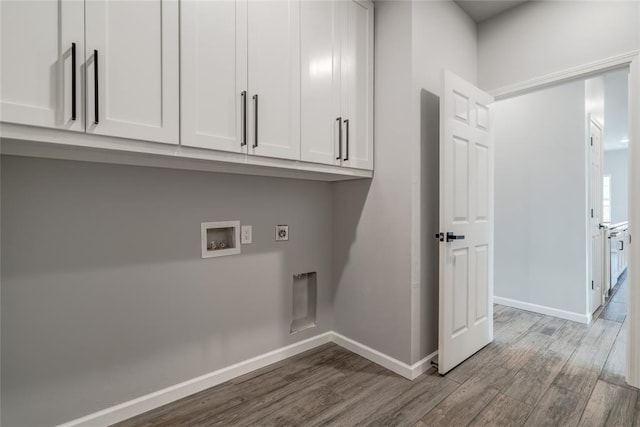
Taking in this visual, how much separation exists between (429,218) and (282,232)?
1120 millimetres

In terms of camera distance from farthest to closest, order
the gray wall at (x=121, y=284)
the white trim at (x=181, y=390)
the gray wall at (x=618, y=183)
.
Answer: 1. the gray wall at (x=618, y=183)
2. the white trim at (x=181, y=390)
3. the gray wall at (x=121, y=284)

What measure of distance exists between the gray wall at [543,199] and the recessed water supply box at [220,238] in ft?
10.5

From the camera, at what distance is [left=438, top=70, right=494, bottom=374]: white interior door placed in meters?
2.06

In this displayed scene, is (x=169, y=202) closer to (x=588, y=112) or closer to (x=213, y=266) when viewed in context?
(x=213, y=266)

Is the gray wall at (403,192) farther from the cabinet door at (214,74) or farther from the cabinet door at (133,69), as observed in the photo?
the cabinet door at (133,69)

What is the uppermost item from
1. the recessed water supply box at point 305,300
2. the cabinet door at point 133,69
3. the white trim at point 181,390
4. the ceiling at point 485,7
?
the ceiling at point 485,7

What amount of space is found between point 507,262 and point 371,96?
8.88ft

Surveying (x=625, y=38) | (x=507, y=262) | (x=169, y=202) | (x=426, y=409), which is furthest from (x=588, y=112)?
(x=169, y=202)

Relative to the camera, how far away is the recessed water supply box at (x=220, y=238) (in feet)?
6.50

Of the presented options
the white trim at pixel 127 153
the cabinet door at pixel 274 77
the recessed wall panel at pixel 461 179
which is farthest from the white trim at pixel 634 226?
the cabinet door at pixel 274 77

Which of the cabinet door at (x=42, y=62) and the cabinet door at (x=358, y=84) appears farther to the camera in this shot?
the cabinet door at (x=358, y=84)

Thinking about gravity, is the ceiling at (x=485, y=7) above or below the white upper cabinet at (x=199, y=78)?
above

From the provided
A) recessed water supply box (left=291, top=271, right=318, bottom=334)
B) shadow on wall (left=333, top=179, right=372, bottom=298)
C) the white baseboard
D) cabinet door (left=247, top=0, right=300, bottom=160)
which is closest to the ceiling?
cabinet door (left=247, top=0, right=300, bottom=160)

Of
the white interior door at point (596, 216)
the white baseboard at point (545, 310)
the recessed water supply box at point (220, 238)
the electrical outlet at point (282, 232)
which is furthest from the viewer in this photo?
the white interior door at point (596, 216)
